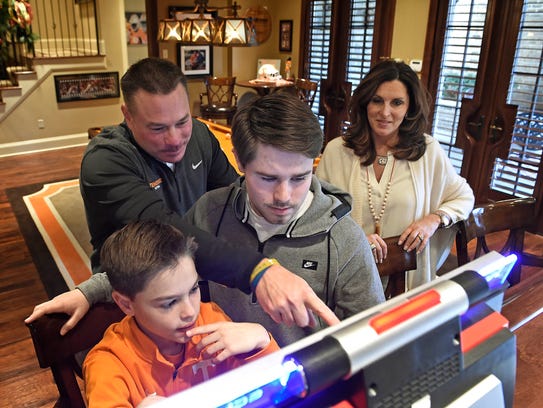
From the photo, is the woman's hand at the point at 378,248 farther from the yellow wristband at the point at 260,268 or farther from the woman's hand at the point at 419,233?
the yellow wristband at the point at 260,268

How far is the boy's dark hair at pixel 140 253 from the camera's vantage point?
96cm

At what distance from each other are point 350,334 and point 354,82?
5.90 meters

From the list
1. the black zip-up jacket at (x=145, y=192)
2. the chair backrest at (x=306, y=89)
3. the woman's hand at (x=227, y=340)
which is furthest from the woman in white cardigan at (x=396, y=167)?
the chair backrest at (x=306, y=89)

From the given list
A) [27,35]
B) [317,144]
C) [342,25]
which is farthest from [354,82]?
[317,144]

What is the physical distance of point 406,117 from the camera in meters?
1.98

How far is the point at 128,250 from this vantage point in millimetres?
979

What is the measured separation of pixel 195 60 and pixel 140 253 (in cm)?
765

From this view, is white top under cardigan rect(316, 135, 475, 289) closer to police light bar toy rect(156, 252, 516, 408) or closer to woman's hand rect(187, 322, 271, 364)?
woman's hand rect(187, 322, 271, 364)

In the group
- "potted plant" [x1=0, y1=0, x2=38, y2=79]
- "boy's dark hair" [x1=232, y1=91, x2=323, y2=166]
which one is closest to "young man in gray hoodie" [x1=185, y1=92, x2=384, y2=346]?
"boy's dark hair" [x1=232, y1=91, x2=323, y2=166]

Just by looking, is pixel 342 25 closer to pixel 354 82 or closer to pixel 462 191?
pixel 354 82

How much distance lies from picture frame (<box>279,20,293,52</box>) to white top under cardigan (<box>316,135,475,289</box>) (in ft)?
18.4

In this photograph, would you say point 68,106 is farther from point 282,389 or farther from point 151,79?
point 282,389

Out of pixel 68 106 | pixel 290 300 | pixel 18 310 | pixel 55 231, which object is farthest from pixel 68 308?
pixel 68 106

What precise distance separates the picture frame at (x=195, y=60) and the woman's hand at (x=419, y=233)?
677 cm
